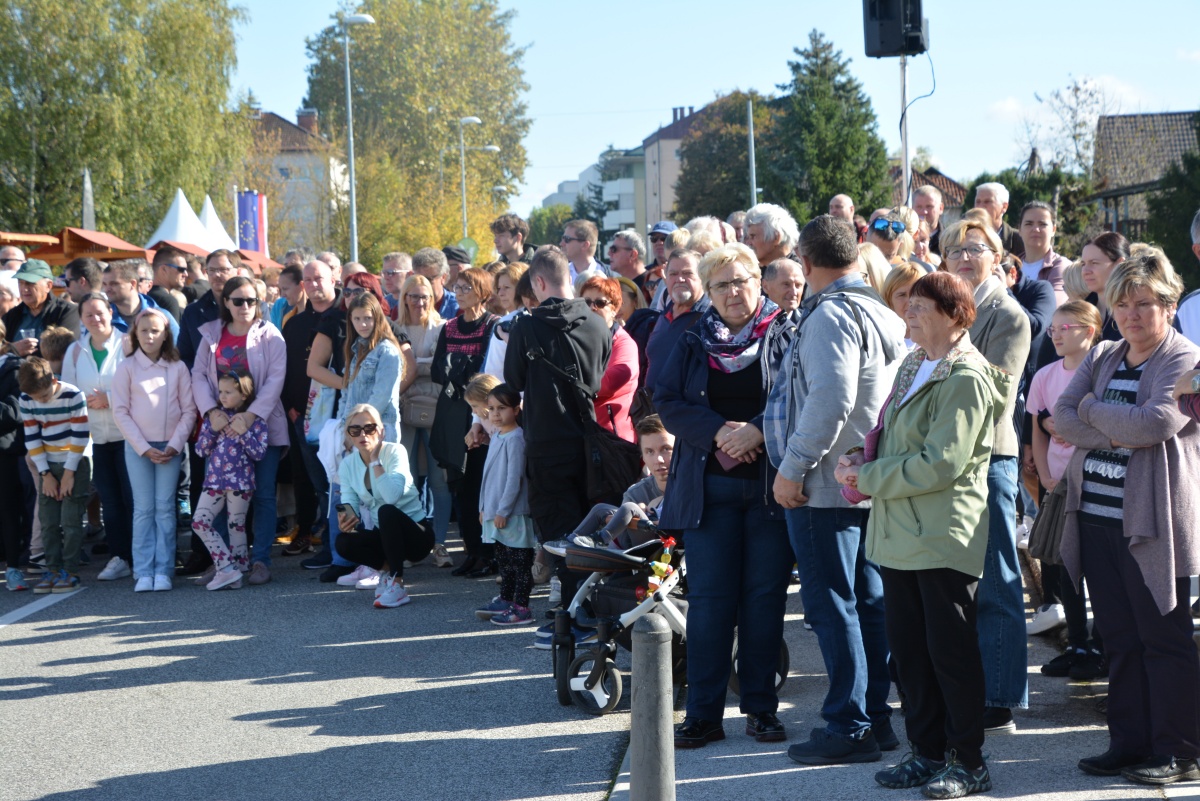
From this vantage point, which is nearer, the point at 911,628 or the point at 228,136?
the point at 911,628

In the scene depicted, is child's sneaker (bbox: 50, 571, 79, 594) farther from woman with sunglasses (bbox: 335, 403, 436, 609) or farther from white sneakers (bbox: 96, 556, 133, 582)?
woman with sunglasses (bbox: 335, 403, 436, 609)

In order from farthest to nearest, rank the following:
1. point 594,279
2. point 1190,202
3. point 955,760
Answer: point 1190,202 → point 594,279 → point 955,760

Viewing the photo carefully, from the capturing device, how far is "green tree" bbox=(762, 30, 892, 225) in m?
61.8

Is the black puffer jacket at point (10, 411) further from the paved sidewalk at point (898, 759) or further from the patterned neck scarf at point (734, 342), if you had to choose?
the patterned neck scarf at point (734, 342)

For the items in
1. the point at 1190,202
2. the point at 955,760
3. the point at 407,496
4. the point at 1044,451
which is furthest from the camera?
the point at 1190,202

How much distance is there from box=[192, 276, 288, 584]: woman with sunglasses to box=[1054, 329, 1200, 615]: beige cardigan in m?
6.39

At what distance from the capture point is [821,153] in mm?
62281

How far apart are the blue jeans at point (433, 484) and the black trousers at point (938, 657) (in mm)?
5493

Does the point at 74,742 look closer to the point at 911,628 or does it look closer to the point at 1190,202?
the point at 911,628

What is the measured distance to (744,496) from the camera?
5.25 meters

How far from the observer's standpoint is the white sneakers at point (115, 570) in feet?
30.9

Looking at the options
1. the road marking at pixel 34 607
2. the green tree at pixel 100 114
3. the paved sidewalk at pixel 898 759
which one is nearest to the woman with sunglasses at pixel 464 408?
the road marking at pixel 34 607

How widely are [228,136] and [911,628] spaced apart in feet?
122

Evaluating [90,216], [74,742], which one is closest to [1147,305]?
[74,742]
